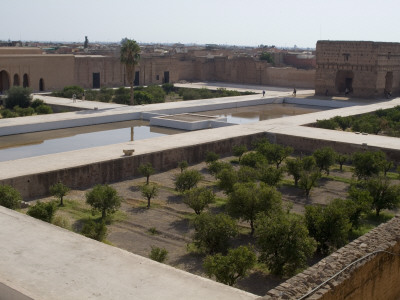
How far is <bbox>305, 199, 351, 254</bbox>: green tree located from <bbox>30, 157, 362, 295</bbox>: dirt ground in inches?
13.0

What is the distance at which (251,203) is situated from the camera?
412 inches

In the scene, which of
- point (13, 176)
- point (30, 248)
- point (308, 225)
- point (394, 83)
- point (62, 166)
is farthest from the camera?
point (394, 83)

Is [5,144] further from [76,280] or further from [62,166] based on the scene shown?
[76,280]

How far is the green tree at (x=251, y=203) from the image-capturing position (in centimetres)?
1047

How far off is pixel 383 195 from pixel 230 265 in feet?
18.3

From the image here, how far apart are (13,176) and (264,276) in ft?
21.3

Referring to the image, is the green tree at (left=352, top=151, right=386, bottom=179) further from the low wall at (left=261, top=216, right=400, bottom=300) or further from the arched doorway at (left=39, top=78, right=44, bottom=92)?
the arched doorway at (left=39, top=78, right=44, bottom=92)

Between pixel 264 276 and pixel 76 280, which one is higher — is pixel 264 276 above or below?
below

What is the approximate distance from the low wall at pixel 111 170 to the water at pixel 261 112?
26.6ft

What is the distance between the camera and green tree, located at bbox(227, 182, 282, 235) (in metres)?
10.5

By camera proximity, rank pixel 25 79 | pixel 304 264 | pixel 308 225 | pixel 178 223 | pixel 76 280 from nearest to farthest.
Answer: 1. pixel 76 280
2. pixel 304 264
3. pixel 308 225
4. pixel 178 223
5. pixel 25 79

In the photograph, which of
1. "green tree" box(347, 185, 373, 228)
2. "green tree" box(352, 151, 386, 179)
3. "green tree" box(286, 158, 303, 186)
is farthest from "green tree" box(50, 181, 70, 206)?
"green tree" box(352, 151, 386, 179)

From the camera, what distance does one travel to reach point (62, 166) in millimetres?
13555

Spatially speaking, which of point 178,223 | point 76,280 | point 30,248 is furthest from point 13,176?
point 76,280
